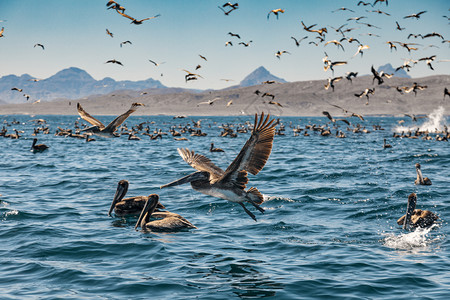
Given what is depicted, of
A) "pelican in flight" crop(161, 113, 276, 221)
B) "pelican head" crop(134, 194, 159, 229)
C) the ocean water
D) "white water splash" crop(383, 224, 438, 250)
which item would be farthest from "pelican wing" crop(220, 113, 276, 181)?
"white water splash" crop(383, 224, 438, 250)

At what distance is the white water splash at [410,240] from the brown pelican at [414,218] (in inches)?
10.1

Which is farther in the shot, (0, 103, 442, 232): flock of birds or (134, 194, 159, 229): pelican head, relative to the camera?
(134, 194, 159, 229): pelican head

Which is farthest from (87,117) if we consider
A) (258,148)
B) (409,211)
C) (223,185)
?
(409,211)

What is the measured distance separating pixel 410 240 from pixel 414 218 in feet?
4.56

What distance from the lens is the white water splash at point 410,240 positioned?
10906 mm

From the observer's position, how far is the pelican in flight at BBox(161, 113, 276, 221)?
8695mm

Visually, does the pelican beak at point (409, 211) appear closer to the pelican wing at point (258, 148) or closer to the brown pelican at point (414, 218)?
the brown pelican at point (414, 218)

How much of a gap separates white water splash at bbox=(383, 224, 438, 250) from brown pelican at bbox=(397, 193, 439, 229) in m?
0.26

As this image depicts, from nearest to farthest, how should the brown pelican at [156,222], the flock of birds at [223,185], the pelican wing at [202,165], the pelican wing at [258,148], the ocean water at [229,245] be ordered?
1. the ocean water at [229,245]
2. the pelican wing at [258,148]
3. the flock of birds at [223,185]
4. the pelican wing at [202,165]
5. the brown pelican at [156,222]

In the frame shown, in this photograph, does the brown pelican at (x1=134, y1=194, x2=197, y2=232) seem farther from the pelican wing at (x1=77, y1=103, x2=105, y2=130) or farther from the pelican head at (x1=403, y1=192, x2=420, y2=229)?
the pelican head at (x1=403, y1=192, x2=420, y2=229)

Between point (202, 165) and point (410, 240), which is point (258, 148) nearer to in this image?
point (202, 165)

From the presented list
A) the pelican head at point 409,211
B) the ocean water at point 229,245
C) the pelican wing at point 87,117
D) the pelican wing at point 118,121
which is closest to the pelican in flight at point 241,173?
the ocean water at point 229,245

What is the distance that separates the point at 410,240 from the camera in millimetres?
11359

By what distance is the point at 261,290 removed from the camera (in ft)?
27.3
